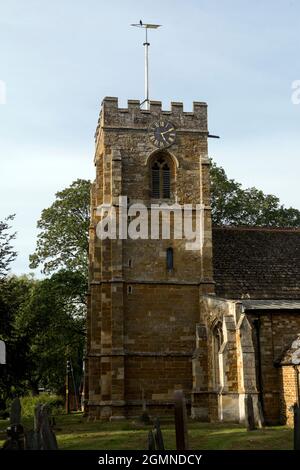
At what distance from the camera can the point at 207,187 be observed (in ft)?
96.3

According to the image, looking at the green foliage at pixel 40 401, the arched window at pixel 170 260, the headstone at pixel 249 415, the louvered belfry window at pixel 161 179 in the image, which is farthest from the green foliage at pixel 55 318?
the headstone at pixel 249 415

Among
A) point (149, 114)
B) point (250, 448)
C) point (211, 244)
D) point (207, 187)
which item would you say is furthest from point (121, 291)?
point (250, 448)

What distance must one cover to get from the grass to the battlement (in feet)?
46.7

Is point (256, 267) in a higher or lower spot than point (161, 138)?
lower

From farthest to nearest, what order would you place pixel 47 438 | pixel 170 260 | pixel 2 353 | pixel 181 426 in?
pixel 170 260, pixel 2 353, pixel 47 438, pixel 181 426

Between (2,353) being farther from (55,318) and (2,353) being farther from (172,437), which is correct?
(55,318)

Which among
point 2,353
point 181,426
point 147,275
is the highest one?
point 147,275

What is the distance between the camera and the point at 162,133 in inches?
1162

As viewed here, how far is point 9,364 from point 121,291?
590 cm

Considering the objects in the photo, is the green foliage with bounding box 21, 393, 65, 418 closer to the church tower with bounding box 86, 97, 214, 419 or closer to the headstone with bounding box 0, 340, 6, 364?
the church tower with bounding box 86, 97, 214, 419

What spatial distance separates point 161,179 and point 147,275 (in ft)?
16.1

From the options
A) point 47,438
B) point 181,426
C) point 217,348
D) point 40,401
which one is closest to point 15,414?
point 47,438

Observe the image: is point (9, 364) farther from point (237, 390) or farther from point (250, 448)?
point (250, 448)
